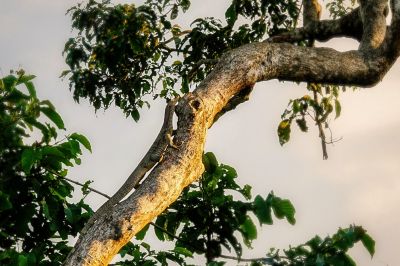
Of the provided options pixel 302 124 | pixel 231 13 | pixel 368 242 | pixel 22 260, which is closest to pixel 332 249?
pixel 368 242

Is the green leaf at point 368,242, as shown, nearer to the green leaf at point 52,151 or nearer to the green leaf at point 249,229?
the green leaf at point 249,229

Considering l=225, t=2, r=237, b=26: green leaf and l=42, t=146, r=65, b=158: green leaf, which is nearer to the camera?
l=42, t=146, r=65, b=158: green leaf

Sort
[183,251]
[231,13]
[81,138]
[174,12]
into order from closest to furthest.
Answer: [81,138]
[183,251]
[231,13]
[174,12]

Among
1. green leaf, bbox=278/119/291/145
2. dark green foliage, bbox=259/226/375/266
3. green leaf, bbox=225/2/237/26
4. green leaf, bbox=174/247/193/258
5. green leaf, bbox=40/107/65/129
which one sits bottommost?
dark green foliage, bbox=259/226/375/266

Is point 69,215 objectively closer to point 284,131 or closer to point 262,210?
point 262,210

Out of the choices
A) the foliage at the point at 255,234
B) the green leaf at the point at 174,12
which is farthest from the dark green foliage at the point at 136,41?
the foliage at the point at 255,234

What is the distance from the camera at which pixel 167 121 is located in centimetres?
371

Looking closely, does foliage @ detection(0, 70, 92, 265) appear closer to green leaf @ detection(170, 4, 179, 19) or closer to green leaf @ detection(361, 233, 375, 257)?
green leaf @ detection(361, 233, 375, 257)

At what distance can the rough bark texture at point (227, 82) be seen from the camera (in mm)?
2781

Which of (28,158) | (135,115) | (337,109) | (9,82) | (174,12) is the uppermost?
(174,12)

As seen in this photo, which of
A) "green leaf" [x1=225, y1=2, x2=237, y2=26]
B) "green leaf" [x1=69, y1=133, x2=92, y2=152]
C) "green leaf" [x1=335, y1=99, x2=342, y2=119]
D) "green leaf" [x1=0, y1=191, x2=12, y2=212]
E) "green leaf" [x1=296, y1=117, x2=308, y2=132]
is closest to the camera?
"green leaf" [x1=0, y1=191, x2=12, y2=212]

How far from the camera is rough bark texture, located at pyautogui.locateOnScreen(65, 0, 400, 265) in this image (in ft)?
9.12

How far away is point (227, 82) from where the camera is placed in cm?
387

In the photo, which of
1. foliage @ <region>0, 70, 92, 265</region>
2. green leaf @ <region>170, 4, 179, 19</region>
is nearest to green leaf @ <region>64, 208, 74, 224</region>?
foliage @ <region>0, 70, 92, 265</region>
